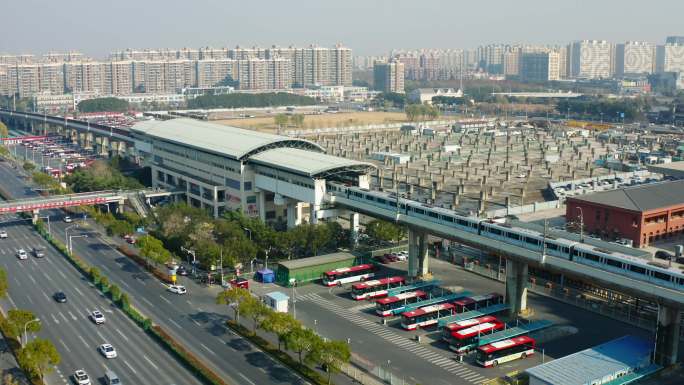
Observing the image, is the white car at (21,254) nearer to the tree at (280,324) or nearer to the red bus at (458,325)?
the tree at (280,324)

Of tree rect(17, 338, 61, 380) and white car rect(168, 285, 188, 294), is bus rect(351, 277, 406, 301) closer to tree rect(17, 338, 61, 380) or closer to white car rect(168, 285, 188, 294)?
white car rect(168, 285, 188, 294)

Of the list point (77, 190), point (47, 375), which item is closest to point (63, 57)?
point (77, 190)

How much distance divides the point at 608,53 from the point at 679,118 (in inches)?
3405

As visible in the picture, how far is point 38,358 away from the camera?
15.3 m

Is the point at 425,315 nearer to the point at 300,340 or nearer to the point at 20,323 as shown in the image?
the point at 300,340

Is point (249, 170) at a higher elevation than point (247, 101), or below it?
below

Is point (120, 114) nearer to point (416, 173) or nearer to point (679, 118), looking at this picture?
point (416, 173)

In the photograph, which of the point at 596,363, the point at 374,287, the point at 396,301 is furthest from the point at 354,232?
the point at 596,363

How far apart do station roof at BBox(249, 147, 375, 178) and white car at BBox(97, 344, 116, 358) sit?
38.2 feet

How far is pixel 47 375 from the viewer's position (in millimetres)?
16406

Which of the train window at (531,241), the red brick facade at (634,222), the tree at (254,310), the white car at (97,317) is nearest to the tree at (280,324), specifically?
the tree at (254,310)

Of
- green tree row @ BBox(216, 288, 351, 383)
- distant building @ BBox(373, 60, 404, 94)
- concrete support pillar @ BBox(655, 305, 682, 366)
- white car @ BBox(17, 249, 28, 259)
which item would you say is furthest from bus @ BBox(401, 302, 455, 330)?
distant building @ BBox(373, 60, 404, 94)

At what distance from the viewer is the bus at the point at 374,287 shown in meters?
22.6

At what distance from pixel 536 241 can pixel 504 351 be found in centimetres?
370
